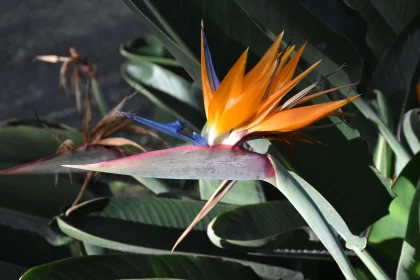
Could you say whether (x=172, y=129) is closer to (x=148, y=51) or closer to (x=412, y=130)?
(x=412, y=130)

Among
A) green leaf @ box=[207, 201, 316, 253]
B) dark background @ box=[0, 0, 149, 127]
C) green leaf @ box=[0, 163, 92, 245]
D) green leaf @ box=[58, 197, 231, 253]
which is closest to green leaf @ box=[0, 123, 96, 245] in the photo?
green leaf @ box=[0, 163, 92, 245]

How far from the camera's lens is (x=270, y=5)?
2.83 feet

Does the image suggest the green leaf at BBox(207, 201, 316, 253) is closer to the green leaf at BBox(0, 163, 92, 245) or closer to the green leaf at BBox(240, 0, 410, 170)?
the green leaf at BBox(240, 0, 410, 170)

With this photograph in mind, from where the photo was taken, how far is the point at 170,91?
1.13m

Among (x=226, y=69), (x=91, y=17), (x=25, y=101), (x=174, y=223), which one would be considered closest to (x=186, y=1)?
(x=226, y=69)

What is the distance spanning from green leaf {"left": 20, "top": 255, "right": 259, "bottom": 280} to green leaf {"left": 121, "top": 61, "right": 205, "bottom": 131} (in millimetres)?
335

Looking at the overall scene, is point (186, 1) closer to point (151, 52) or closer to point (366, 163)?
point (366, 163)

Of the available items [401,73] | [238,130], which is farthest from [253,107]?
[401,73]

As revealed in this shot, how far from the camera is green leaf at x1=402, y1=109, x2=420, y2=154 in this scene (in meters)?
0.84

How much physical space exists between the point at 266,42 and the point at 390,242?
1.01 ft

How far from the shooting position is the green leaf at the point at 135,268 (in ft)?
2.26

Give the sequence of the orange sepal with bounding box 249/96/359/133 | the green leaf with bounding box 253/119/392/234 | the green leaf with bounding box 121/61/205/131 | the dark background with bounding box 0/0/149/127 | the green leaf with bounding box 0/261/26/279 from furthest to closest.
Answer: the dark background with bounding box 0/0/149/127
the green leaf with bounding box 121/61/205/131
the green leaf with bounding box 0/261/26/279
the green leaf with bounding box 253/119/392/234
the orange sepal with bounding box 249/96/359/133

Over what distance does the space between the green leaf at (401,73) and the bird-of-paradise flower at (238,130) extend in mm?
469

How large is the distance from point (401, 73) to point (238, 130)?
53 cm
